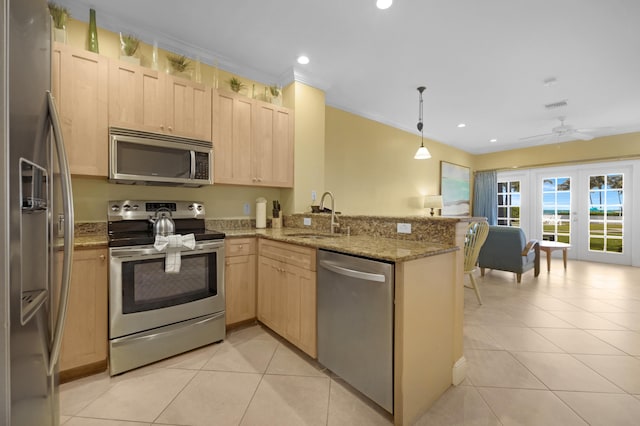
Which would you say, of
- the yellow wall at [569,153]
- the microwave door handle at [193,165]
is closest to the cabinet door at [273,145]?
the microwave door handle at [193,165]

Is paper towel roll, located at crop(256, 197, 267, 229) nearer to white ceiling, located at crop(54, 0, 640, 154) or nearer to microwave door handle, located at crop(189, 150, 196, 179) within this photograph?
microwave door handle, located at crop(189, 150, 196, 179)

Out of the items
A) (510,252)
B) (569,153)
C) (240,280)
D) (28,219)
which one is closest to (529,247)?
(510,252)

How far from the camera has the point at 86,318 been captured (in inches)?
70.0

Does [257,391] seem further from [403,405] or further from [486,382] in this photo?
[486,382]

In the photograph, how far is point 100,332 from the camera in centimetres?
183

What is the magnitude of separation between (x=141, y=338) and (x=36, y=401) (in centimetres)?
117

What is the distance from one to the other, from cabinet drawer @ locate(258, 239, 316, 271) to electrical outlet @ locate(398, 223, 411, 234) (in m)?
0.68

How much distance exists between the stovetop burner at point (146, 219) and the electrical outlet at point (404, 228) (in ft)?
4.71

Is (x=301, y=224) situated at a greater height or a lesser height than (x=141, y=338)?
greater

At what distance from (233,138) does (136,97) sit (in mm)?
837

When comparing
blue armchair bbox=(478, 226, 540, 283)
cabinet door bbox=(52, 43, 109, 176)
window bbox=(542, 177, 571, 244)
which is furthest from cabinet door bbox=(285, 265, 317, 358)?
window bbox=(542, 177, 571, 244)

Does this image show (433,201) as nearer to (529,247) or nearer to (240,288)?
(529,247)

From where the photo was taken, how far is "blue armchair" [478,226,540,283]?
13.0 feet

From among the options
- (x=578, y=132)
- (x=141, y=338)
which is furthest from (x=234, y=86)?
(x=578, y=132)
